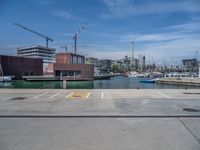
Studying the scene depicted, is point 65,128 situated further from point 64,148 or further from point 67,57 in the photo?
point 67,57

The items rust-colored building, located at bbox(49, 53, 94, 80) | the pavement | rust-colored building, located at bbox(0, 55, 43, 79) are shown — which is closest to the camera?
the pavement

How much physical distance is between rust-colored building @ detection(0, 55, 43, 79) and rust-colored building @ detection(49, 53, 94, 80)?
7.36m

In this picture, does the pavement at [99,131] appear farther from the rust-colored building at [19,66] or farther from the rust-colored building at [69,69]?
the rust-colored building at [19,66]

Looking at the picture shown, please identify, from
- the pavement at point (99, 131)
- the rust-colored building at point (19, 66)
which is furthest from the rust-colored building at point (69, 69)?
the pavement at point (99, 131)

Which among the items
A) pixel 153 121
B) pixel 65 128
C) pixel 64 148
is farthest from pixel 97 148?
pixel 153 121

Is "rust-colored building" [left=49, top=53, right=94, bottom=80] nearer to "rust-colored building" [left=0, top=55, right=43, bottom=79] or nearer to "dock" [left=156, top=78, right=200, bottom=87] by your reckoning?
"rust-colored building" [left=0, top=55, right=43, bottom=79]

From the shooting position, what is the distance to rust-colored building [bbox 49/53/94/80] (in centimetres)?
11100

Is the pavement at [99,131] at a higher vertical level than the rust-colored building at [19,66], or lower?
lower

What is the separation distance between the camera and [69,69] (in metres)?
112

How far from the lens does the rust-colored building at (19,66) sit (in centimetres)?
10484

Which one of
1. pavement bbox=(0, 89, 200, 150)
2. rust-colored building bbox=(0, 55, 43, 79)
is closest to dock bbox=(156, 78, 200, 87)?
rust-colored building bbox=(0, 55, 43, 79)

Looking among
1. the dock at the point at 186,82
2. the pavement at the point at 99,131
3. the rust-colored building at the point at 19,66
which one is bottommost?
the dock at the point at 186,82

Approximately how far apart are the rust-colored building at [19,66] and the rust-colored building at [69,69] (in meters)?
7.36

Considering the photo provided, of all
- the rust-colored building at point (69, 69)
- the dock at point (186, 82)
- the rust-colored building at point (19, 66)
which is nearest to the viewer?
the dock at point (186, 82)
